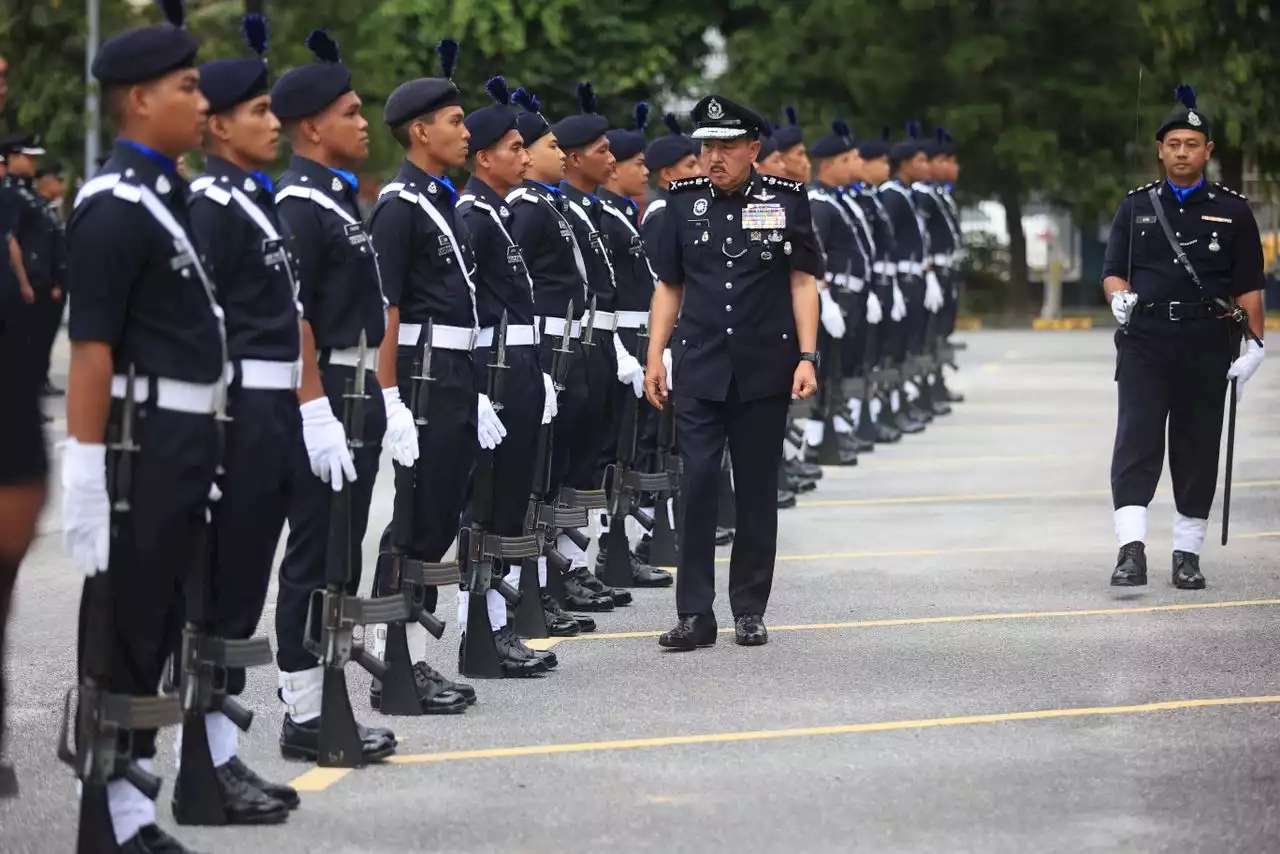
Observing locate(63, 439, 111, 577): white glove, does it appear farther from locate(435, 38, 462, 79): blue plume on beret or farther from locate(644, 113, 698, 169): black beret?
locate(644, 113, 698, 169): black beret

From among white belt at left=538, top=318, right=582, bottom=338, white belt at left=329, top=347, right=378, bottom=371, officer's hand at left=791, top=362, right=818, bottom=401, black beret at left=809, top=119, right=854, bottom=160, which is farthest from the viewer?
black beret at left=809, top=119, right=854, bottom=160

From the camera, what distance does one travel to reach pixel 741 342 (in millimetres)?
10734

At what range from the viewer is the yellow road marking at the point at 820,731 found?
27.4 ft

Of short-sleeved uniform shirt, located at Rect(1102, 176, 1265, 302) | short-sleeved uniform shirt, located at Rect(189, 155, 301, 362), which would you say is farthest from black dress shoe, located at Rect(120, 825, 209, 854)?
short-sleeved uniform shirt, located at Rect(1102, 176, 1265, 302)

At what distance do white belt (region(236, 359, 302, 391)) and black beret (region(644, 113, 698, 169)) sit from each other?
6.99 metres

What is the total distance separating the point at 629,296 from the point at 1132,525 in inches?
104

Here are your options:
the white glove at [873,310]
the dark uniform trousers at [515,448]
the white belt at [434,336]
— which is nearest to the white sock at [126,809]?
the white belt at [434,336]

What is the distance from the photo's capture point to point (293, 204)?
826cm

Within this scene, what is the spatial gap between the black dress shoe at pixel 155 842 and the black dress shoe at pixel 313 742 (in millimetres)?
1313

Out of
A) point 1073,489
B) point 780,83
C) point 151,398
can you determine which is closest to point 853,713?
point 151,398

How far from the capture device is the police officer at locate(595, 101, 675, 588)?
41.3 feet

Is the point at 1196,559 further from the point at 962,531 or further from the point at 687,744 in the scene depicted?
the point at 687,744

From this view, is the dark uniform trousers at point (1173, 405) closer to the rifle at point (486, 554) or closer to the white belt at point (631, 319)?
the white belt at point (631, 319)

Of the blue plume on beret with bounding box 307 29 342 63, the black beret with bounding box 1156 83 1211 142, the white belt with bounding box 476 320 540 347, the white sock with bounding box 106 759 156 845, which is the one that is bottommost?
the white sock with bounding box 106 759 156 845
